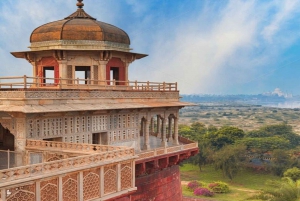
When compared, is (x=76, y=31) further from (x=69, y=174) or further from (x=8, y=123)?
(x=69, y=174)

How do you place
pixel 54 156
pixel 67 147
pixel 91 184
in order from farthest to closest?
pixel 54 156 → pixel 67 147 → pixel 91 184

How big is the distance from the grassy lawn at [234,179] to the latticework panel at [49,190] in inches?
1287

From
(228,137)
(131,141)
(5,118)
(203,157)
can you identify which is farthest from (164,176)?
(228,137)

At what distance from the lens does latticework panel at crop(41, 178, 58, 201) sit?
40.7 ft

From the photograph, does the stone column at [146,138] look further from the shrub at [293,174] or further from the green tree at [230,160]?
the green tree at [230,160]

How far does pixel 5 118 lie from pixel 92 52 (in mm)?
7202

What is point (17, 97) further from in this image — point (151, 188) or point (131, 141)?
point (151, 188)

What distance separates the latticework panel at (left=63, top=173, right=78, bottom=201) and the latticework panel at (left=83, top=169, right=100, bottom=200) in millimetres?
352

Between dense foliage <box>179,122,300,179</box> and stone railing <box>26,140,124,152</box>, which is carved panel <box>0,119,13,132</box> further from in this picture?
dense foliage <box>179,122,300,179</box>

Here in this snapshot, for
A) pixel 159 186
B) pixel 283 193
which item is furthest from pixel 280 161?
pixel 159 186

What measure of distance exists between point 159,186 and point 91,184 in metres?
9.86

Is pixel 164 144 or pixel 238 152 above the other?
pixel 164 144

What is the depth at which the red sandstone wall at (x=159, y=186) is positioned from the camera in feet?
71.3

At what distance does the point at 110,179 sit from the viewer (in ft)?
47.7
